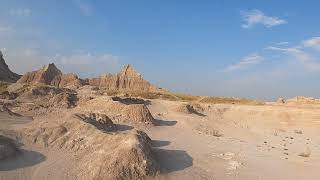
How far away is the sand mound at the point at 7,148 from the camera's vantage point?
13484mm

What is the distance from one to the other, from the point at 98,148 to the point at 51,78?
63.6 meters

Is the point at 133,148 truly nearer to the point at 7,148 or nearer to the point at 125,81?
the point at 7,148

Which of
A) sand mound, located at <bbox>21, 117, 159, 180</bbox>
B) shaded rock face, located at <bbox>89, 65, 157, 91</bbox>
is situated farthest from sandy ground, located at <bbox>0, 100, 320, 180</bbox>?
shaded rock face, located at <bbox>89, 65, 157, 91</bbox>

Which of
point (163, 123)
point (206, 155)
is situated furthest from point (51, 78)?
point (206, 155)

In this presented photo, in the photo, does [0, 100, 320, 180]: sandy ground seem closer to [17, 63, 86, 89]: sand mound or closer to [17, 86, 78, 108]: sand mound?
[17, 86, 78, 108]: sand mound

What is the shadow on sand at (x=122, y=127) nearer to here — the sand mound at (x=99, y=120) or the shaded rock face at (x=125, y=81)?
the sand mound at (x=99, y=120)

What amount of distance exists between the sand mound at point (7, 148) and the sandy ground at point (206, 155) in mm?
261

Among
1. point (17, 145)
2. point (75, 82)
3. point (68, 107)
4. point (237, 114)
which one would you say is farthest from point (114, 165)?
point (75, 82)

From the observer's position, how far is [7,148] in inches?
544

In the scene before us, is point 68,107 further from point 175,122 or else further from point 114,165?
point 114,165

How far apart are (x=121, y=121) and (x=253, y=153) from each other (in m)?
8.60

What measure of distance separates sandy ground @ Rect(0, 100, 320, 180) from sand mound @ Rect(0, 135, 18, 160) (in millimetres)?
261

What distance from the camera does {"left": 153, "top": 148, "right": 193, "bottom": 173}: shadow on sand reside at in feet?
48.0

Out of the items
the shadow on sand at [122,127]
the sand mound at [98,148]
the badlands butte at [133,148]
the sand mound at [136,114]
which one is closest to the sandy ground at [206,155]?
the badlands butte at [133,148]
